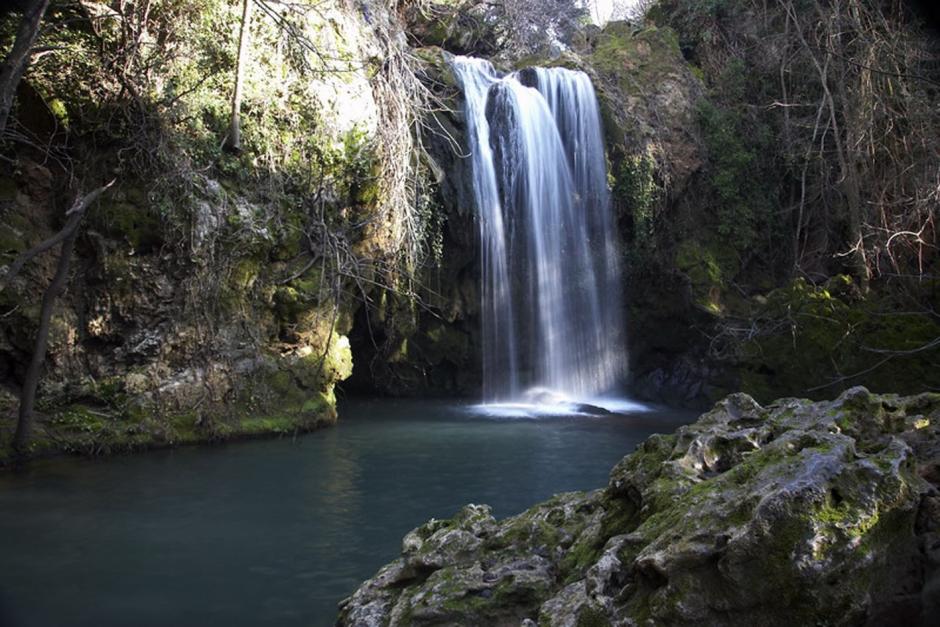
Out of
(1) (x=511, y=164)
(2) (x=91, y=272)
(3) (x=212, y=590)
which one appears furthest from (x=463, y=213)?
(3) (x=212, y=590)

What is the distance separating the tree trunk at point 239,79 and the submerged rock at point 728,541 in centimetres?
832

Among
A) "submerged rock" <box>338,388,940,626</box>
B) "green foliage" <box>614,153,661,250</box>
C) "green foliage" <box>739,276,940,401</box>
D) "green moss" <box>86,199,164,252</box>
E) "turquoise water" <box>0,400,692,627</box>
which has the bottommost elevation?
"turquoise water" <box>0,400,692,627</box>

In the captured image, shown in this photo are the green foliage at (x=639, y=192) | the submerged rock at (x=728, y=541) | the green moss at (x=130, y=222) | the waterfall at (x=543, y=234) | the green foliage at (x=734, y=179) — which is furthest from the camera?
the green foliage at (x=734, y=179)

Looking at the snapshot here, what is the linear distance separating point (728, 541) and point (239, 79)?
9.91 metres

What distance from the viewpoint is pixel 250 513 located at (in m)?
7.41

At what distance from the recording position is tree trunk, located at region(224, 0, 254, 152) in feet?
34.2

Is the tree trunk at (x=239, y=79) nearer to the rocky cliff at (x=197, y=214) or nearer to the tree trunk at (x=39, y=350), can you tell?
the rocky cliff at (x=197, y=214)

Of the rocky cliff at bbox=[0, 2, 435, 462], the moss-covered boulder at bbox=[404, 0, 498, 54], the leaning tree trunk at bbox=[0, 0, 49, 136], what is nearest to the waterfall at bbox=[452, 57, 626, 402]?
the moss-covered boulder at bbox=[404, 0, 498, 54]

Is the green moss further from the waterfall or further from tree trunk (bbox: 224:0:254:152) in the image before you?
the waterfall

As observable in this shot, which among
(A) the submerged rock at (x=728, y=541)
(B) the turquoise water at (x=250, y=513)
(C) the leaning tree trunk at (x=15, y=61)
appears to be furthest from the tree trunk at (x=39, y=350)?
(A) the submerged rock at (x=728, y=541)

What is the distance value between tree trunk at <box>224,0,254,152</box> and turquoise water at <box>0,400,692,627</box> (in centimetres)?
443

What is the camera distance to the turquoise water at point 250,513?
5.29m

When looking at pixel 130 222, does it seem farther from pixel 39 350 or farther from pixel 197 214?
pixel 39 350

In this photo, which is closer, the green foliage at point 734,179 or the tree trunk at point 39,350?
the tree trunk at point 39,350
